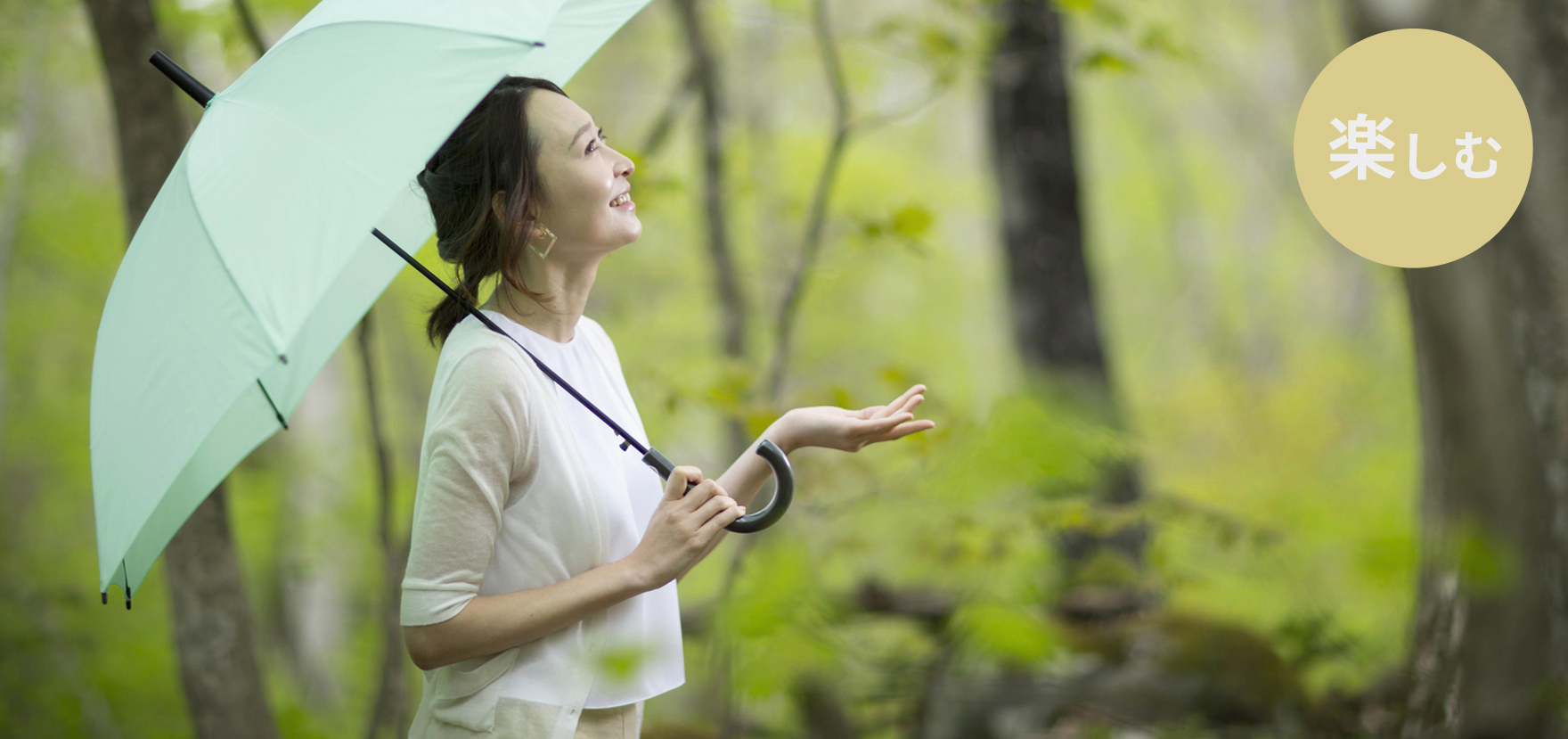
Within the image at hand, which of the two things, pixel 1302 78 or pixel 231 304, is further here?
pixel 1302 78

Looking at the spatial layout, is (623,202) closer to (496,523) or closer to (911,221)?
(496,523)

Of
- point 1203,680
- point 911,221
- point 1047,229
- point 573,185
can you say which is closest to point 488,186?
point 573,185

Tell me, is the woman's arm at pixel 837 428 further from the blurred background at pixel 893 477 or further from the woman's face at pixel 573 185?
the blurred background at pixel 893 477

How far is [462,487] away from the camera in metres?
1.38

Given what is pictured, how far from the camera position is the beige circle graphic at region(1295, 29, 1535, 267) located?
3139 mm

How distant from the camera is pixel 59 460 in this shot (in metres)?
7.56

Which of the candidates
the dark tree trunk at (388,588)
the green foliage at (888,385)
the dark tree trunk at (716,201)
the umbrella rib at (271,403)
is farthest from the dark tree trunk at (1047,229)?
the umbrella rib at (271,403)

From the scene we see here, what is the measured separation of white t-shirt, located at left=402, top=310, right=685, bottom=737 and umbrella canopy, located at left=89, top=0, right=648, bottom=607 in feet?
0.70

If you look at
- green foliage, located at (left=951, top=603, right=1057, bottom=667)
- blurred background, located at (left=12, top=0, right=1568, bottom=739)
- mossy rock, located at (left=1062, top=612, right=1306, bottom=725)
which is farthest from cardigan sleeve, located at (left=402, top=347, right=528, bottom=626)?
mossy rock, located at (left=1062, top=612, right=1306, bottom=725)

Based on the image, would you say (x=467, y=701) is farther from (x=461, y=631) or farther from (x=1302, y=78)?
(x=1302, y=78)

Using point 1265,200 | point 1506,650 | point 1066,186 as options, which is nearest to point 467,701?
point 1506,650

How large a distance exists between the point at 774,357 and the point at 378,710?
1.62 metres

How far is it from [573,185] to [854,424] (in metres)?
0.58

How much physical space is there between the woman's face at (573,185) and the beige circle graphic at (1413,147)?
2.93 metres
